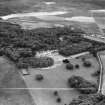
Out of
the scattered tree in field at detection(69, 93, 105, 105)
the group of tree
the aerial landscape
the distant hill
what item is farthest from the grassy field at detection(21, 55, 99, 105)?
the distant hill

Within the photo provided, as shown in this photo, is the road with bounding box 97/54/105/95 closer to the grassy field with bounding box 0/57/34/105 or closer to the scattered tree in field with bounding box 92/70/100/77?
the scattered tree in field with bounding box 92/70/100/77

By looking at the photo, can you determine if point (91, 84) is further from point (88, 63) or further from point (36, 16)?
point (36, 16)

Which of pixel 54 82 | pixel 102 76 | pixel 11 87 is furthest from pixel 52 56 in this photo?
pixel 11 87

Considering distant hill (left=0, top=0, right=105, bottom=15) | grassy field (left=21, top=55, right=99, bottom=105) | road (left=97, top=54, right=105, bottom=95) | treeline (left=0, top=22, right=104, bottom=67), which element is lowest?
grassy field (left=21, top=55, right=99, bottom=105)

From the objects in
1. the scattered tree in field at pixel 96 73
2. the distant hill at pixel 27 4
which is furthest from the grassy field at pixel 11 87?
the distant hill at pixel 27 4

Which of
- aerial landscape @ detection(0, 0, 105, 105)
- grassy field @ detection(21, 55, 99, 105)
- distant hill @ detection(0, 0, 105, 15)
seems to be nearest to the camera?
grassy field @ detection(21, 55, 99, 105)

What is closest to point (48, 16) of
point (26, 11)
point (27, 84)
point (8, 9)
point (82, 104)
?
point (26, 11)

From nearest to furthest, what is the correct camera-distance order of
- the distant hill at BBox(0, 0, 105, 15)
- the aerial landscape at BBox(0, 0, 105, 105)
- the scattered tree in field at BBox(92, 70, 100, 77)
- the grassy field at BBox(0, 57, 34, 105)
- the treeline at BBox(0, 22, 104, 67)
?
1. the grassy field at BBox(0, 57, 34, 105)
2. the aerial landscape at BBox(0, 0, 105, 105)
3. the scattered tree in field at BBox(92, 70, 100, 77)
4. the treeline at BBox(0, 22, 104, 67)
5. the distant hill at BBox(0, 0, 105, 15)

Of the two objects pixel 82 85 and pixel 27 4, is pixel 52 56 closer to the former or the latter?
pixel 82 85
